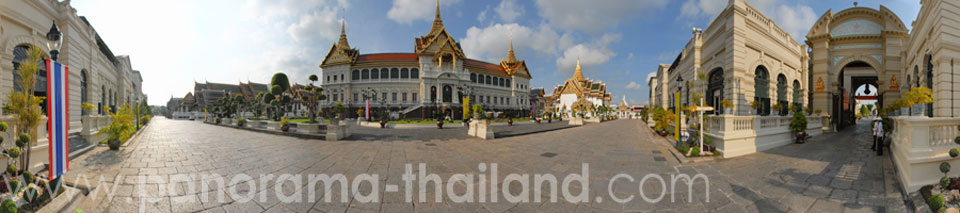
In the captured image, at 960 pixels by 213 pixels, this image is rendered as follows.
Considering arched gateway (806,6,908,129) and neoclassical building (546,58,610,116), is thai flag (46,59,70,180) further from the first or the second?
neoclassical building (546,58,610,116)

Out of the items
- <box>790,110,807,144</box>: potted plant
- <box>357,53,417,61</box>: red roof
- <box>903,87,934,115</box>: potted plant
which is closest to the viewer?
<box>903,87,934,115</box>: potted plant

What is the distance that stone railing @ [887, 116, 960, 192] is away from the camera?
442 cm

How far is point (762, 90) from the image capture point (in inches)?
468

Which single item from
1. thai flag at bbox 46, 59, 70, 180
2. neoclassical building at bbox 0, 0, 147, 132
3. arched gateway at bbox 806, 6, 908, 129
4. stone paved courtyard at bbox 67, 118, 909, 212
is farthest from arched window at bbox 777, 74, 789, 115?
neoclassical building at bbox 0, 0, 147, 132

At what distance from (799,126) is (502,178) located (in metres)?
12.1

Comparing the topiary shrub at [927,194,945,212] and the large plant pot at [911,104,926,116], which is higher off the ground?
the large plant pot at [911,104,926,116]

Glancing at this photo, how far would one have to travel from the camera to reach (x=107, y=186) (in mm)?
4547

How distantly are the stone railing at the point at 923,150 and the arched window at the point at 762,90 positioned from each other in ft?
24.3

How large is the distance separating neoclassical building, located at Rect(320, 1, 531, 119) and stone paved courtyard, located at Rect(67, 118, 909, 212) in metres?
30.9

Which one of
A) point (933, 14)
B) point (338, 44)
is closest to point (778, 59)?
point (933, 14)

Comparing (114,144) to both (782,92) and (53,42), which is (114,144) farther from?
(782,92)

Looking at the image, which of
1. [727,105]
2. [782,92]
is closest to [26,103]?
[727,105]

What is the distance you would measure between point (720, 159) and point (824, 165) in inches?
70.9

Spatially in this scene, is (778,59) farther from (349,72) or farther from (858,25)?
(349,72)
